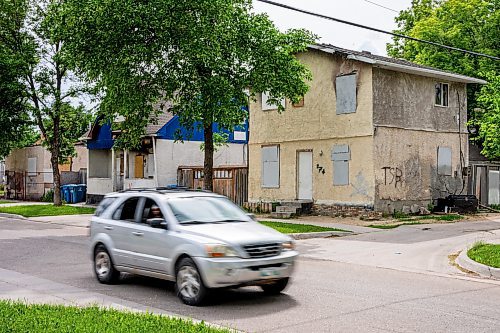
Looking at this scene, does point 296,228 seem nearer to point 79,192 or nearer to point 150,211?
point 150,211

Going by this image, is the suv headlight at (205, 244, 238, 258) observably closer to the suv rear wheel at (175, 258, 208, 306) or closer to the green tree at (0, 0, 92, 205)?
the suv rear wheel at (175, 258, 208, 306)

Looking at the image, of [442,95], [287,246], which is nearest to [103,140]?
[442,95]

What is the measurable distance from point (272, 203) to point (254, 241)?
19.9 meters

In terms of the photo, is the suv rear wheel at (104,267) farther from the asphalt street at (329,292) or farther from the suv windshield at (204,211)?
the suv windshield at (204,211)

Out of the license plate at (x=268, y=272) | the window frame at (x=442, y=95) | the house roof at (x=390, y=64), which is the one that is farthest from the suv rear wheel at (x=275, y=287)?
the window frame at (x=442, y=95)

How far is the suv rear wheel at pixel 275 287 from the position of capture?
392 inches

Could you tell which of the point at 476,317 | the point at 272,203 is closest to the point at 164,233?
the point at 476,317

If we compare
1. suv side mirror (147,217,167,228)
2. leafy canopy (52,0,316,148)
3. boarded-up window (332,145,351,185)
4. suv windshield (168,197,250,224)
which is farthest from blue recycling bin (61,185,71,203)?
suv side mirror (147,217,167,228)

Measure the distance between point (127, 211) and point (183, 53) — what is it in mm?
10988

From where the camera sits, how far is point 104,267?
449 inches

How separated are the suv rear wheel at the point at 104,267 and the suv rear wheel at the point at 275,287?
273 centimetres

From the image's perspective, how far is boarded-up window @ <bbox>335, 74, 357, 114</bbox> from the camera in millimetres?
26766

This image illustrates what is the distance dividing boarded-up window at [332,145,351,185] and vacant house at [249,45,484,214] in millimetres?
41

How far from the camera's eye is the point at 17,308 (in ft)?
26.5
